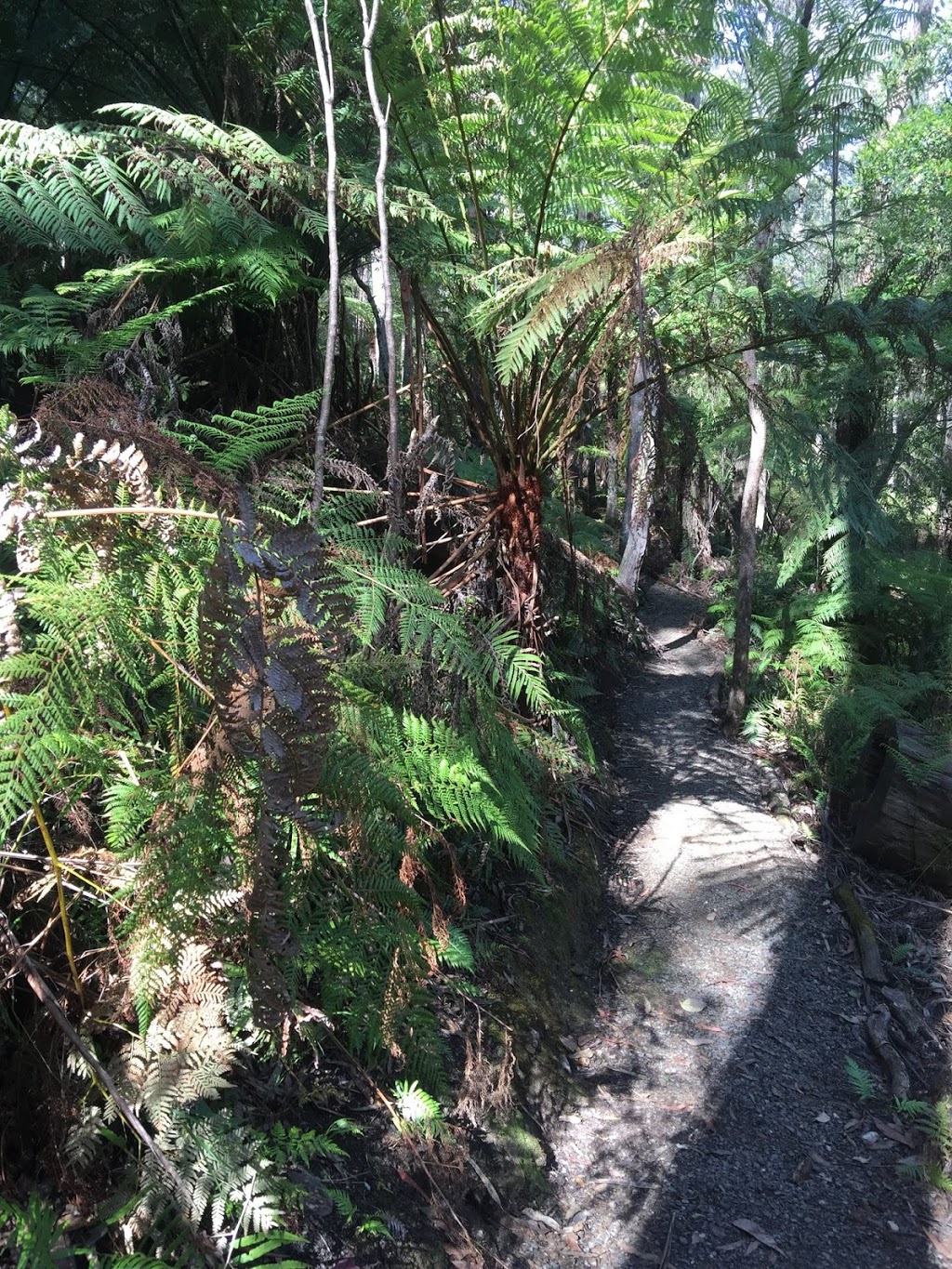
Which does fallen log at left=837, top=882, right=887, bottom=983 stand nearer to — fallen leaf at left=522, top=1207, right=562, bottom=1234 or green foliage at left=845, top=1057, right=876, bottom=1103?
green foliage at left=845, top=1057, right=876, bottom=1103

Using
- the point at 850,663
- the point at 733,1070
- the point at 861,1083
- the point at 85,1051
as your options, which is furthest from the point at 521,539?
the point at 850,663

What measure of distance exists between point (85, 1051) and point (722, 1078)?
7.82 feet

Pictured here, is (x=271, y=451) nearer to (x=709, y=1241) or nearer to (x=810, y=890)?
(x=709, y=1241)

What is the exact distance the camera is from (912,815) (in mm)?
4641

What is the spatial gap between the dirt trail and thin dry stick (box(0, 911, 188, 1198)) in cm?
113

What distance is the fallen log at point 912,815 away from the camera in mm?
4582

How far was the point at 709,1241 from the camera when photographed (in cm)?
229

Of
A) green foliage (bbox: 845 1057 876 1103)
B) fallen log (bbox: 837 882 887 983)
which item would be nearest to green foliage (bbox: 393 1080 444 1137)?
green foliage (bbox: 845 1057 876 1103)

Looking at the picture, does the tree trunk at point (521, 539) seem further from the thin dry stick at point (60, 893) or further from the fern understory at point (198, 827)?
the thin dry stick at point (60, 893)

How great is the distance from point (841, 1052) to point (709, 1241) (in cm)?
122

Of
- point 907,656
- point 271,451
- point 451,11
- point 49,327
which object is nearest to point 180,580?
point 271,451

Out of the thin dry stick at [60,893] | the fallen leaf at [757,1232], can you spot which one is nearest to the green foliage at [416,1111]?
the thin dry stick at [60,893]

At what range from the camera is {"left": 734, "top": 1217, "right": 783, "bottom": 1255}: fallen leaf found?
7.58 ft

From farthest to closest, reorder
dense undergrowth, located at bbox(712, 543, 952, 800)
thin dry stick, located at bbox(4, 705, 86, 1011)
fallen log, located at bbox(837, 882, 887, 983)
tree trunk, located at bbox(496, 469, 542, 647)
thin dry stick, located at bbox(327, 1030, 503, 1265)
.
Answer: dense undergrowth, located at bbox(712, 543, 952, 800) < fallen log, located at bbox(837, 882, 887, 983) < tree trunk, located at bbox(496, 469, 542, 647) < thin dry stick, located at bbox(327, 1030, 503, 1265) < thin dry stick, located at bbox(4, 705, 86, 1011)
